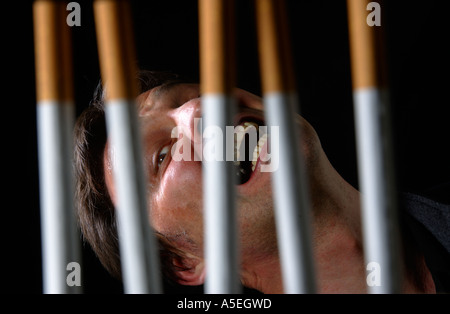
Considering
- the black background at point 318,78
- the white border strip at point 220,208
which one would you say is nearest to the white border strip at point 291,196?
the white border strip at point 220,208

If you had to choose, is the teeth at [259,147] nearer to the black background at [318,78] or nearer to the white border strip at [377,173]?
the black background at [318,78]

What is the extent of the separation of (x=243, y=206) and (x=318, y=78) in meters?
0.19

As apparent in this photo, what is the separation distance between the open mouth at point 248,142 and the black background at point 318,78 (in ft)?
0.15

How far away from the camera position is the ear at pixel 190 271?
656 mm

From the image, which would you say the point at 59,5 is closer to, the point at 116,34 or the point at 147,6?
the point at 116,34

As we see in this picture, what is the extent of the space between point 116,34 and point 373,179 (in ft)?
0.47

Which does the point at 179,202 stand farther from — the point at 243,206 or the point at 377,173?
the point at 377,173

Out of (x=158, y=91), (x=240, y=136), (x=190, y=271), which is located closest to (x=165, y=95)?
(x=158, y=91)

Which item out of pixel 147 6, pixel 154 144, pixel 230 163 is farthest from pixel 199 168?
pixel 230 163

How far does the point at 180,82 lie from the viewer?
2.21 ft

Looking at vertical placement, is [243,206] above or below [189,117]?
below

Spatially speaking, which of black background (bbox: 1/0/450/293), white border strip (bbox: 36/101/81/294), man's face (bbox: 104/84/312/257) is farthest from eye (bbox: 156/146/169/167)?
white border strip (bbox: 36/101/81/294)

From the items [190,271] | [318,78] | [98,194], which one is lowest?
[190,271]

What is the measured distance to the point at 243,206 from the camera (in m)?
0.69
